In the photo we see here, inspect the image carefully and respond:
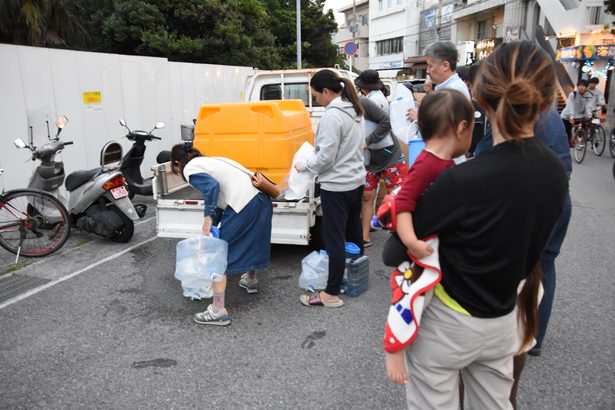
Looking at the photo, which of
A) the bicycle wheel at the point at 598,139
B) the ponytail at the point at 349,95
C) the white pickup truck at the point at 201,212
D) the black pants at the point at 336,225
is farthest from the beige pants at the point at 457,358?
the bicycle wheel at the point at 598,139

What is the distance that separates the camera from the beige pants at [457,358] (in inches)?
61.6

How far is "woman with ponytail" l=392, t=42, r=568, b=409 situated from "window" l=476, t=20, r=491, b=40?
3706cm

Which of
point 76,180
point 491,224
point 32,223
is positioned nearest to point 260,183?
point 491,224

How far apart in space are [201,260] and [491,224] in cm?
255

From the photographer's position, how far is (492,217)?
144 centimetres

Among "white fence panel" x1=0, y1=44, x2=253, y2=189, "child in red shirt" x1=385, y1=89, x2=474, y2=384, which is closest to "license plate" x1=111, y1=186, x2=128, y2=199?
"white fence panel" x1=0, y1=44, x2=253, y2=189

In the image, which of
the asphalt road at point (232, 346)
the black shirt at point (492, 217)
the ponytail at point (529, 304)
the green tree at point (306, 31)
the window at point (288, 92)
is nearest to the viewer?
the black shirt at point (492, 217)

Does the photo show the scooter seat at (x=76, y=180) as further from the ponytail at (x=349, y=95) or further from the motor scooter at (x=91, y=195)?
the ponytail at (x=349, y=95)

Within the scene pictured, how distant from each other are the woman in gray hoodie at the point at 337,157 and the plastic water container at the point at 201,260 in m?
0.85

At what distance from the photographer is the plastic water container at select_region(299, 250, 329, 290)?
4.17m

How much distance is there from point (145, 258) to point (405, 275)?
4185 millimetres

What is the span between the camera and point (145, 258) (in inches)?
206

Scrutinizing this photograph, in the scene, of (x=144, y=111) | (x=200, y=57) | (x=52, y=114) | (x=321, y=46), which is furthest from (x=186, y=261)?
(x=321, y=46)

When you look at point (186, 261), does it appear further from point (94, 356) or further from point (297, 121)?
point (297, 121)
